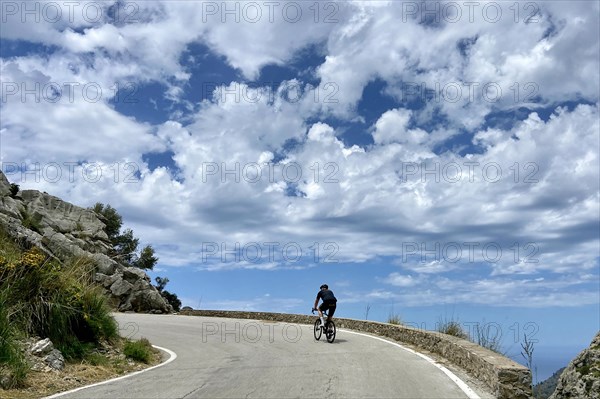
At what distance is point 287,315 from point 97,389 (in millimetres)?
20378

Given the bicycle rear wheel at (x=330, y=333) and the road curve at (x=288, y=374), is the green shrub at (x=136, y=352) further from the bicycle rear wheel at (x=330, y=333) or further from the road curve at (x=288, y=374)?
the bicycle rear wheel at (x=330, y=333)

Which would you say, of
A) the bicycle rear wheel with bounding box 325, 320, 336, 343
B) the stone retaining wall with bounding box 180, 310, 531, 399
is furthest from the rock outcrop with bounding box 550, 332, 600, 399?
the bicycle rear wheel with bounding box 325, 320, 336, 343

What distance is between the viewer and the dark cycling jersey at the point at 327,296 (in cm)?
1816

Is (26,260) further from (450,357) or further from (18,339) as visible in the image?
(450,357)

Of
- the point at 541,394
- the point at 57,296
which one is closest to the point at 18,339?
the point at 57,296

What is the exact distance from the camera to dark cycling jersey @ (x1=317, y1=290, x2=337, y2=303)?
715 inches

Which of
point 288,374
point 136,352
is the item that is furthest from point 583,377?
point 136,352

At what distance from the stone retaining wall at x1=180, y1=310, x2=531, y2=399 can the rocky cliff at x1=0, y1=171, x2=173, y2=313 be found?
60.9ft

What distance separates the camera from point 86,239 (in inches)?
1706

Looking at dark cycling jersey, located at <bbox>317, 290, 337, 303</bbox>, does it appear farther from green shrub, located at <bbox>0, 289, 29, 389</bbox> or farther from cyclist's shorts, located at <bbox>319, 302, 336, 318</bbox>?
green shrub, located at <bbox>0, 289, 29, 389</bbox>

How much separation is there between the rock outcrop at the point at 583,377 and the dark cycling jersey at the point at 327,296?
10.8 meters

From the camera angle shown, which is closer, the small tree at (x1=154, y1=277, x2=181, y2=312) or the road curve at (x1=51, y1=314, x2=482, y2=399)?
the road curve at (x1=51, y1=314, x2=482, y2=399)

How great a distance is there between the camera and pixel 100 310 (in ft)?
49.4

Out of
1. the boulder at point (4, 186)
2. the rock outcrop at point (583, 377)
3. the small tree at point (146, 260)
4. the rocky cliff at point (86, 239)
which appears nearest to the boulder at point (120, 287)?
the rocky cliff at point (86, 239)
